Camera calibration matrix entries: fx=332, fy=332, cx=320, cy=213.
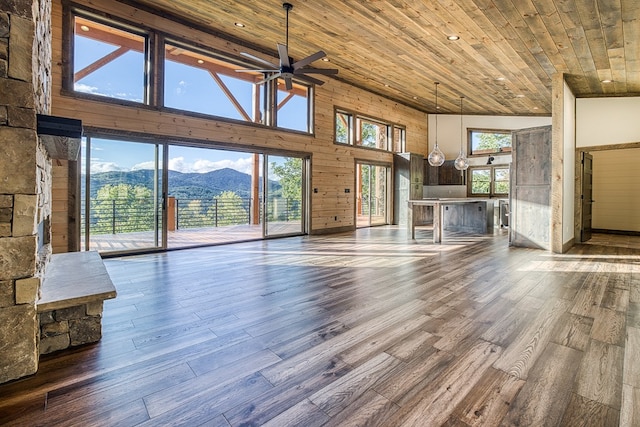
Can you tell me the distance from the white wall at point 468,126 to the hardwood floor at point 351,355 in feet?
25.0

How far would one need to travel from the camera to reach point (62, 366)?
6.51 ft

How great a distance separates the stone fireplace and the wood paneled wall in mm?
3549

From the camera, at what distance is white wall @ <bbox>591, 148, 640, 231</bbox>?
855 cm

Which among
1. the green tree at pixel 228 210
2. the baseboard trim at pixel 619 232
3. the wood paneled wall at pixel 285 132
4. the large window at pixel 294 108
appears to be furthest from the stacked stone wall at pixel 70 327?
the baseboard trim at pixel 619 232

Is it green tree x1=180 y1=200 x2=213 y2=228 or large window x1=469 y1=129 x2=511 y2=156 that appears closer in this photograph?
green tree x1=180 y1=200 x2=213 y2=228

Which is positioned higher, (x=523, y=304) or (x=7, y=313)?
(x=7, y=313)

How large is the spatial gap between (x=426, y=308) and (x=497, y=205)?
831cm

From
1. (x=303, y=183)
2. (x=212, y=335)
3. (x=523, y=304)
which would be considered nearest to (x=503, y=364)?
(x=523, y=304)

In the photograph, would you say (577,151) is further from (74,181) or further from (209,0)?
(74,181)

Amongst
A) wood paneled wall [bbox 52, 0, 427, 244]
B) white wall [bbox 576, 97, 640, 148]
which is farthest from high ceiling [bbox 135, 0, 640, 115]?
wood paneled wall [bbox 52, 0, 427, 244]

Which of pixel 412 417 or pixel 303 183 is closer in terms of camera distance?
pixel 412 417

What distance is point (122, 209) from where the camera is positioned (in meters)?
5.47

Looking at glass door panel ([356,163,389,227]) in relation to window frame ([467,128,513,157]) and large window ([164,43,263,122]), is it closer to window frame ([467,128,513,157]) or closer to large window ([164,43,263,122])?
window frame ([467,128,513,157])

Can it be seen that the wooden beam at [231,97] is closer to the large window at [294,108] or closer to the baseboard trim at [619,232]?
the large window at [294,108]
